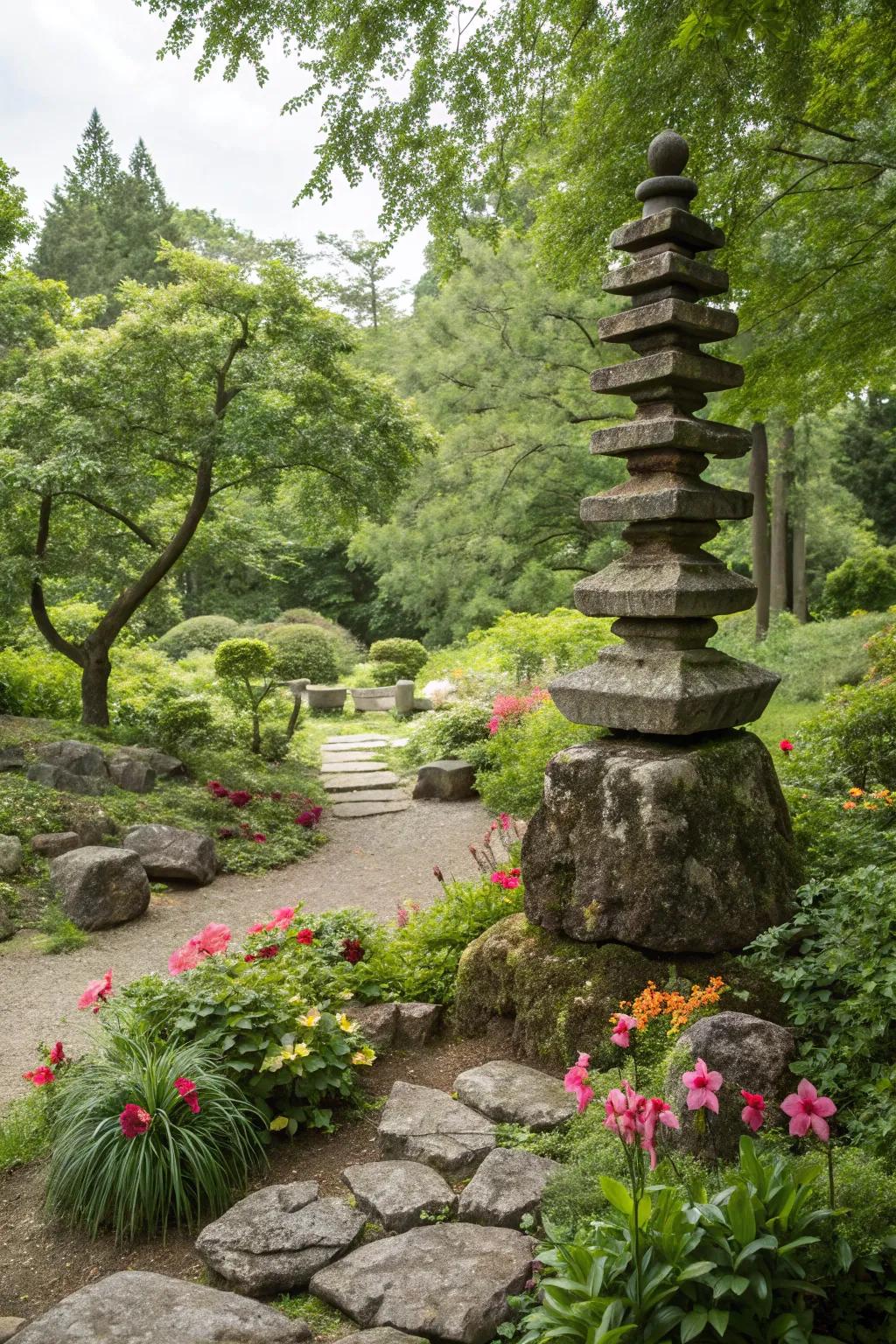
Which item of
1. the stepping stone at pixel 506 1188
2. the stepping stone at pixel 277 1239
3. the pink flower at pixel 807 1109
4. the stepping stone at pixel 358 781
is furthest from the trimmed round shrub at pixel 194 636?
the pink flower at pixel 807 1109

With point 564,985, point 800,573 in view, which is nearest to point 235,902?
point 564,985

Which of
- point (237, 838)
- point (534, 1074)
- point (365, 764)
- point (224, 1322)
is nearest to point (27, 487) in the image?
point (237, 838)

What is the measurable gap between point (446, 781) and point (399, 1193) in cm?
799

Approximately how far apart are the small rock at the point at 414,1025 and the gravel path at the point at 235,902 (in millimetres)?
1350

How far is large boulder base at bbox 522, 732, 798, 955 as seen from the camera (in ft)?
12.2

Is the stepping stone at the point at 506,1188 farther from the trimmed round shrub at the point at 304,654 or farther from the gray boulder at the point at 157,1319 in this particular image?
the trimmed round shrub at the point at 304,654

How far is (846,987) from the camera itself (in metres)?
3.37

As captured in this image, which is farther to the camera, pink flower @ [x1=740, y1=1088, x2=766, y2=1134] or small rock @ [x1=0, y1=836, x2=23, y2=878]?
small rock @ [x1=0, y1=836, x2=23, y2=878]

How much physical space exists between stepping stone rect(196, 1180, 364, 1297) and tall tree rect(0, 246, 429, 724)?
7393 mm

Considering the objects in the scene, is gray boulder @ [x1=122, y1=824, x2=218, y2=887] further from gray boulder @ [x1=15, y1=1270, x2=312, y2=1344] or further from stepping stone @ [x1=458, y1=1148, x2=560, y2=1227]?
gray boulder @ [x1=15, y1=1270, x2=312, y2=1344]

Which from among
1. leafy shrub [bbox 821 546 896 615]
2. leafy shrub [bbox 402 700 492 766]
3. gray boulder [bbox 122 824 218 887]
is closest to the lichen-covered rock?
gray boulder [bbox 122 824 218 887]

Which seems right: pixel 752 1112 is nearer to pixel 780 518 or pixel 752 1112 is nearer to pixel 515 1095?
pixel 515 1095

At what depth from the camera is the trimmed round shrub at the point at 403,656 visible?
743 inches

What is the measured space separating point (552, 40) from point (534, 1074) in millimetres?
6524
